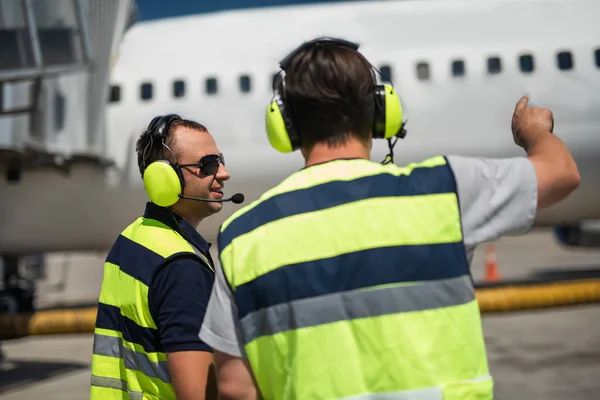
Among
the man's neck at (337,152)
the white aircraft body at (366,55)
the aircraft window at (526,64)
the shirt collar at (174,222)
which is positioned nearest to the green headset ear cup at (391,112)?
the man's neck at (337,152)

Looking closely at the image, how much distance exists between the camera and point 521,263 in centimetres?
2056

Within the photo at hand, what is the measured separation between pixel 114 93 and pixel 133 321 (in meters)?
7.25

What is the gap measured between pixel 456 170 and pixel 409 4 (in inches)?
312

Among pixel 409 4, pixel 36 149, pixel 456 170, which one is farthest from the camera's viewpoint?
pixel 409 4

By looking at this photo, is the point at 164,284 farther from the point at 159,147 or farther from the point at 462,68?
the point at 462,68

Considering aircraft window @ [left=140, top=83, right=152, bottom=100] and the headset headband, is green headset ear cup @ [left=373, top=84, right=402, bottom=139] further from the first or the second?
aircraft window @ [left=140, top=83, right=152, bottom=100]

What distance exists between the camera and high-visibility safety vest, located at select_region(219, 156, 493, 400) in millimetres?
1314

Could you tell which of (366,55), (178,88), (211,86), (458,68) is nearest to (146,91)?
(178,88)

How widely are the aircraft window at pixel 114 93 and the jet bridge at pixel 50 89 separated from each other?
34 centimetres

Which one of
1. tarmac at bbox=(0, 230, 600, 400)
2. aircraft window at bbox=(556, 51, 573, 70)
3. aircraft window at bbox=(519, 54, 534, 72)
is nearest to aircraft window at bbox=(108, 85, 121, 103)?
tarmac at bbox=(0, 230, 600, 400)

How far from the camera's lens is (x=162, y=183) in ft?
6.29

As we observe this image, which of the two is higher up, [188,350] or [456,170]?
[456,170]

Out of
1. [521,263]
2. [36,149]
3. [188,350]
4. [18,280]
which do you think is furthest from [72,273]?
[188,350]

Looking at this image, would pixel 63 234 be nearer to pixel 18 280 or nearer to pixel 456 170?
pixel 18 280
